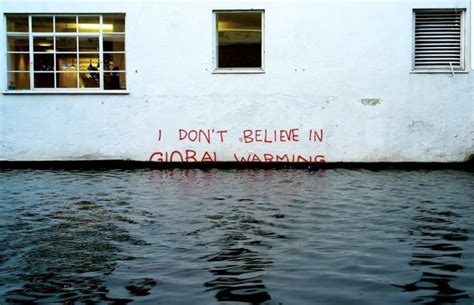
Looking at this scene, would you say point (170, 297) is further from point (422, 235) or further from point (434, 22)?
point (434, 22)

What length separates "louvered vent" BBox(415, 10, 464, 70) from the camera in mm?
15297

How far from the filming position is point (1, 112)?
50.5 ft

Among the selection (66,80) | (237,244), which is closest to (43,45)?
(66,80)

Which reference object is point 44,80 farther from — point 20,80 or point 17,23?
point 17,23

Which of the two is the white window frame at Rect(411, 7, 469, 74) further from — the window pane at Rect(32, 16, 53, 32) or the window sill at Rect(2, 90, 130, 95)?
the window pane at Rect(32, 16, 53, 32)

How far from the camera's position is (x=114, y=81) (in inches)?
→ 614

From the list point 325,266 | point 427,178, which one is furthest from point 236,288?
point 427,178

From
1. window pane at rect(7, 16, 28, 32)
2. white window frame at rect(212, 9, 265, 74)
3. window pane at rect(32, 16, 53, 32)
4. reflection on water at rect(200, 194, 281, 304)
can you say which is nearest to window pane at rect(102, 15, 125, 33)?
window pane at rect(32, 16, 53, 32)

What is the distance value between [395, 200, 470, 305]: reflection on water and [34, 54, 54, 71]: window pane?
33.4ft

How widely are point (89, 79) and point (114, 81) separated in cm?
63

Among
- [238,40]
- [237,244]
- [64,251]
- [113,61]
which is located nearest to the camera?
[64,251]

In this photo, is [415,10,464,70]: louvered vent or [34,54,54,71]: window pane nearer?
[415,10,464,70]: louvered vent

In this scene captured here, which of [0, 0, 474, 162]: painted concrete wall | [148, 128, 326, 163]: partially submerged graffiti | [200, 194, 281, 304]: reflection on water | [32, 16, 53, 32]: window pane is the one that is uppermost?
[32, 16, 53, 32]: window pane

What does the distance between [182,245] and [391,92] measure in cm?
1000
